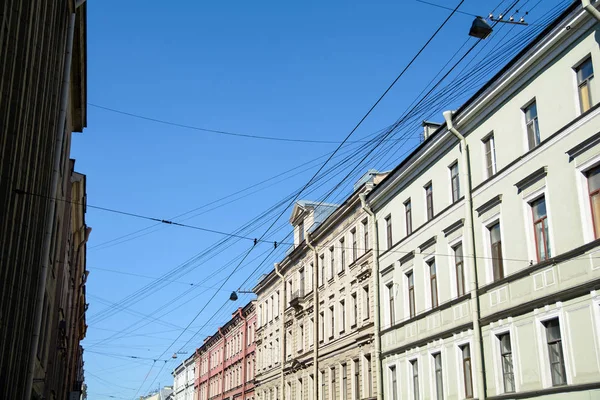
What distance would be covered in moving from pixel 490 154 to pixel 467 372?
274 inches

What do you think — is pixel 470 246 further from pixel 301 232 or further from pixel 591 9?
pixel 301 232

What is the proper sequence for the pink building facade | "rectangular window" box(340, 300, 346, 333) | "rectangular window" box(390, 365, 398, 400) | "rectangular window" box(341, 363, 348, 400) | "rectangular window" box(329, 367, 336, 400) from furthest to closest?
the pink building facade < "rectangular window" box(329, 367, 336, 400) < "rectangular window" box(340, 300, 346, 333) < "rectangular window" box(341, 363, 348, 400) < "rectangular window" box(390, 365, 398, 400)

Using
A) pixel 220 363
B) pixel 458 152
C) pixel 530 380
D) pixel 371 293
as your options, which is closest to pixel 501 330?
pixel 530 380

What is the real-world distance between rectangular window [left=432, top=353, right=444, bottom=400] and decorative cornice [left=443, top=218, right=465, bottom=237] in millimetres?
4249

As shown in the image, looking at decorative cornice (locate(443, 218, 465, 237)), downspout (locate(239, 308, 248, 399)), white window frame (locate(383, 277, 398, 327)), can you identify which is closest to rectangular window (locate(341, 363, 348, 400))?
white window frame (locate(383, 277, 398, 327))

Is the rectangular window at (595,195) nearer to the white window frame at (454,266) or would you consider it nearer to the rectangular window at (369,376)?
the white window frame at (454,266)

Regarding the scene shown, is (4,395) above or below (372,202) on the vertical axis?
below

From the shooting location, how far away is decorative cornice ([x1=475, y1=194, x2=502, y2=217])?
21020 mm

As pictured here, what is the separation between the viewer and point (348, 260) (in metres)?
34.3

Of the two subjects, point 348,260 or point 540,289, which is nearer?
point 540,289

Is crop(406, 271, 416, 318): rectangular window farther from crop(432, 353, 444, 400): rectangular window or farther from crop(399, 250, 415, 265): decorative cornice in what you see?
crop(432, 353, 444, 400): rectangular window

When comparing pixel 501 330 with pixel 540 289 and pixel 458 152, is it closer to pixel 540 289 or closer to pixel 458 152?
pixel 540 289

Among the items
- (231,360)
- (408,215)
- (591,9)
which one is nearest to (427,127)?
(408,215)

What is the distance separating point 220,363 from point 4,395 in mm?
54530
